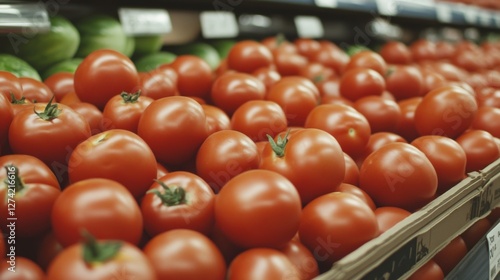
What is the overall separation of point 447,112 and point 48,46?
1428 millimetres

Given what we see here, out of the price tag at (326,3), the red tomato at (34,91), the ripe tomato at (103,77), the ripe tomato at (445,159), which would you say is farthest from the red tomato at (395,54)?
the red tomato at (34,91)

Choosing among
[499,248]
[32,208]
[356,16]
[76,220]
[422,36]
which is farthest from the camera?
[422,36]

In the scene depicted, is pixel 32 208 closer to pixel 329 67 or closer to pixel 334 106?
pixel 334 106

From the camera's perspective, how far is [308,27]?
295cm

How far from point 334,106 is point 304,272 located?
609mm

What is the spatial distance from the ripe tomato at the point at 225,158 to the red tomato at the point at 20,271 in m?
0.42

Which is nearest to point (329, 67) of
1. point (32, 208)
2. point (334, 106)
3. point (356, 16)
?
point (356, 16)

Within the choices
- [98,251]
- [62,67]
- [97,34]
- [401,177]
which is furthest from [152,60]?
[98,251]

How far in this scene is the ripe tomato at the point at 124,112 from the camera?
1.14 metres

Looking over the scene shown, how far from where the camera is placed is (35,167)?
2.93ft

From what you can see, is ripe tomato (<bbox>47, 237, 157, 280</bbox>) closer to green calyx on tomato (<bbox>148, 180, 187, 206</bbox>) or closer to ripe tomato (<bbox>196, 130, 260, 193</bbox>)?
green calyx on tomato (<bbox>148, 180, 187, 206</bbox>)

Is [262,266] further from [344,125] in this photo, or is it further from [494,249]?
[494,249]

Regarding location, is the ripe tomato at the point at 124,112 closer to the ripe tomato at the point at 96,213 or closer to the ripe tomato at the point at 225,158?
the ripe tomato at the point at 225,158

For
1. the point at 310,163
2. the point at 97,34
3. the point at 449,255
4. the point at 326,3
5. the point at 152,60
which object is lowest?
the point at 449,255
